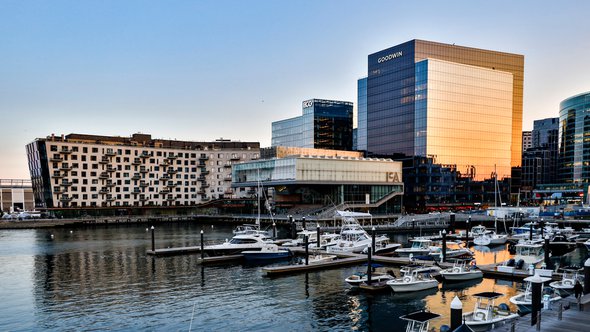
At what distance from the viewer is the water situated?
40.9 metres

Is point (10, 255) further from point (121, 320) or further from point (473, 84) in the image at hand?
point (473, 84)

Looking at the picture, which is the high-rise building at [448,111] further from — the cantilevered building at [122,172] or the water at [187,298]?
the water at [187,298]

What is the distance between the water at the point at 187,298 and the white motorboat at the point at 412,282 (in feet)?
2.73

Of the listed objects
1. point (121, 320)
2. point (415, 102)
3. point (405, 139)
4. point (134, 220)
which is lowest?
point (134, 220)

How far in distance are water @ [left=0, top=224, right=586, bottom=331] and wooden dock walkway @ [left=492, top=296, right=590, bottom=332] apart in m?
9.46

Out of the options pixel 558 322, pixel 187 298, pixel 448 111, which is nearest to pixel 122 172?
pixel 448 111

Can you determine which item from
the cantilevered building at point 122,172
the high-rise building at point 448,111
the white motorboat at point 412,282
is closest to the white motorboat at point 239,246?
the white motorboat at point 412,282

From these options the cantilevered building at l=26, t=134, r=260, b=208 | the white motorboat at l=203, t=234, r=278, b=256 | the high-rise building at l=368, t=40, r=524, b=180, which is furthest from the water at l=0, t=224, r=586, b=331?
the high-rise building at l=368, t=40, r=524, b=180

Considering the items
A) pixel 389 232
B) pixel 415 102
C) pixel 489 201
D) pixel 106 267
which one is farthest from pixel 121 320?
pixel 489 201

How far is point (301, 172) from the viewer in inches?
5719

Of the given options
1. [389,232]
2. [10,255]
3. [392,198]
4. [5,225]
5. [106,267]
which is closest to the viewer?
[106,267]

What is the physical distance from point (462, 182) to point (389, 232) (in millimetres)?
80465

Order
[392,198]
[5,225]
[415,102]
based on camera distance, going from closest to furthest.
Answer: [5,225]
[392,198]
[415,102]

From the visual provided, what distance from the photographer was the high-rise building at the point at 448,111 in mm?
183375
